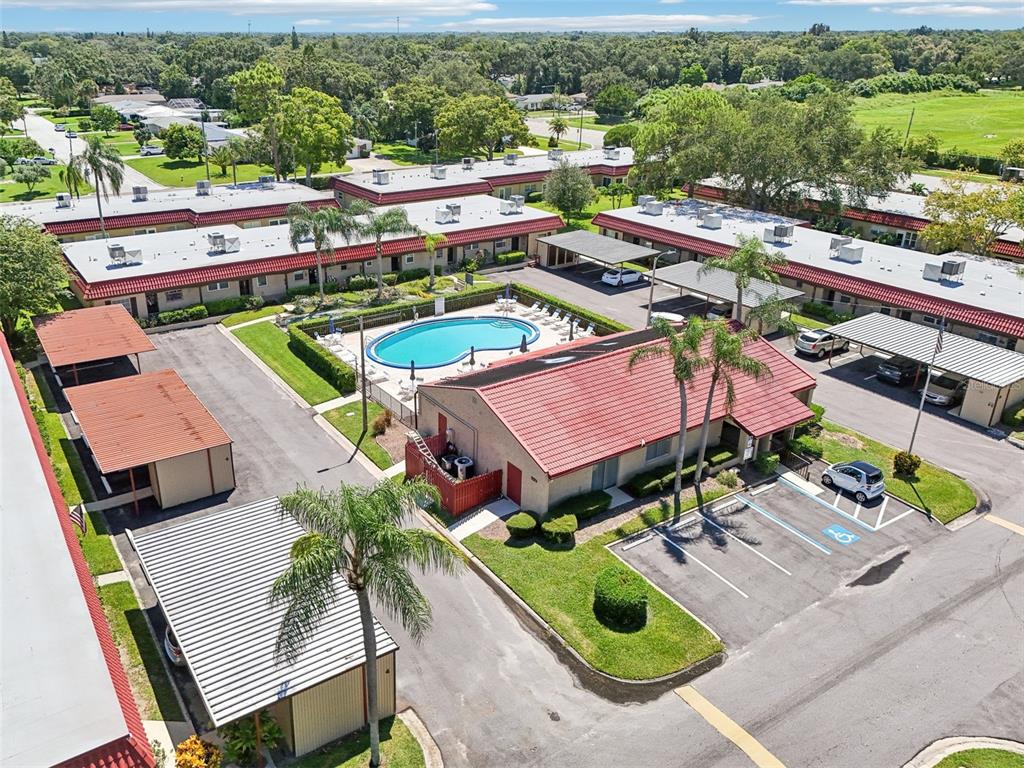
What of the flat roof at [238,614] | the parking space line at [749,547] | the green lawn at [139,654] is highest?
the flat roof at [238,614]

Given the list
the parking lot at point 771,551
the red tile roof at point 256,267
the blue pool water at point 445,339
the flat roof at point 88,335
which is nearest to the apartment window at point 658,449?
the parking lot at point 771,551

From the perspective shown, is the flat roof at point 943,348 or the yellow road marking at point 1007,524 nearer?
the yellow road marking at point 1007,524

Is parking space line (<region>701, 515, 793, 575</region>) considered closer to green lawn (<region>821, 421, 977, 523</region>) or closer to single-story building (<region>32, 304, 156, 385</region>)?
green lawn (<region>821, 421, 977, 523</region>)

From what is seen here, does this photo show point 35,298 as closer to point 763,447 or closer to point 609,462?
point 609,462

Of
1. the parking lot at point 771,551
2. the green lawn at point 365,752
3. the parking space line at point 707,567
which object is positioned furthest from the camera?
the parking space line at point 707,567

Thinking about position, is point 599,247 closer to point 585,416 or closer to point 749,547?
point 585,416

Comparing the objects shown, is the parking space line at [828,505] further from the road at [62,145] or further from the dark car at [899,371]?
the road at [62,145]

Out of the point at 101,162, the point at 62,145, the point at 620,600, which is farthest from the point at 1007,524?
the point at 62,145
